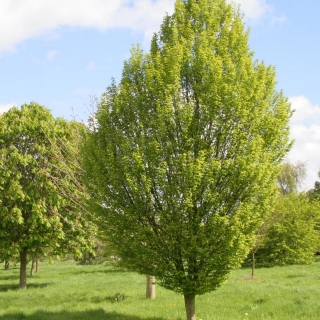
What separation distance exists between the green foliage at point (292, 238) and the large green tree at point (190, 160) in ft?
78.0

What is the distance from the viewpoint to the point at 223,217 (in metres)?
9.34

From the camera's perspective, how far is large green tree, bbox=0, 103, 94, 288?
21675 millimetres

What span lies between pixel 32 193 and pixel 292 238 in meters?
23.0

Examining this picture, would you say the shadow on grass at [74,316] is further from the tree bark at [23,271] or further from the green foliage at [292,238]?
the green foliage at [292,238]

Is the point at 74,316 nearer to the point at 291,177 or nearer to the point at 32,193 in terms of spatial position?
the point at 32,193

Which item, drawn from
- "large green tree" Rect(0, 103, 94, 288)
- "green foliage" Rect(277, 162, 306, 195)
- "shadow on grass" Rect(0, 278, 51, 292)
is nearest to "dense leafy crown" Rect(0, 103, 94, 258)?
"large green tree" Rect(0, 103, 94, 288)

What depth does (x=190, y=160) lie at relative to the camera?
957 cm

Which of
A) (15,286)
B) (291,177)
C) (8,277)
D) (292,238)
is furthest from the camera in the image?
(291,177)

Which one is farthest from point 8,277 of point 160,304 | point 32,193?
point 160,304

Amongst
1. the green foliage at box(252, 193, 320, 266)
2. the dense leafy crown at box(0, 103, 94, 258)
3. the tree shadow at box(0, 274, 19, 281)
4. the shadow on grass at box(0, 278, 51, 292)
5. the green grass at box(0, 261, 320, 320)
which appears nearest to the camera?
the green grass at box(0, 261, 320, 320)

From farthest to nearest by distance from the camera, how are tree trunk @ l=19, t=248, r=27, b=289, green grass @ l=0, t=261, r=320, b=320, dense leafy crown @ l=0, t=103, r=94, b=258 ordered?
1. tree trunk @ l=19, t=248, r=27, b=289
2. dense leafy crown @ l=0, t=103, r=94, b=258
3. green grass @ l=0, t=261, r=320, b=320

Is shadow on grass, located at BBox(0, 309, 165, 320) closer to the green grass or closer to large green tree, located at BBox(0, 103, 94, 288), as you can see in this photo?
the green grass

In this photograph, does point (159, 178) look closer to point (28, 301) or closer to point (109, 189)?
point (109, 189)

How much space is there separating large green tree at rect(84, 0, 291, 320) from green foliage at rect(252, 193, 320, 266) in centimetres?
2378
